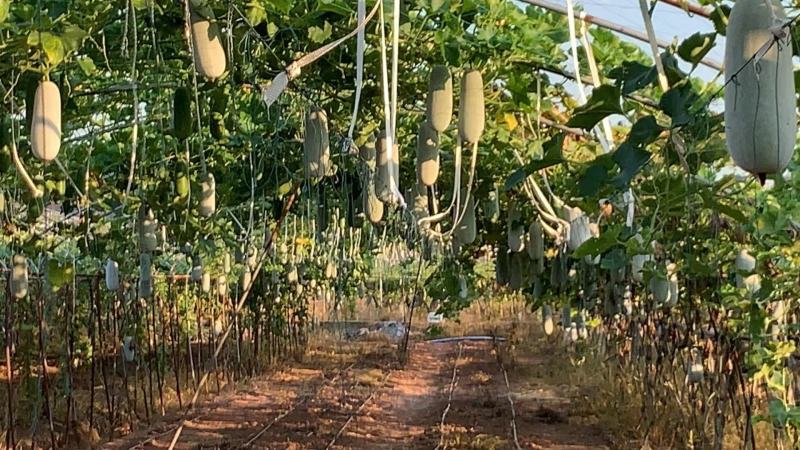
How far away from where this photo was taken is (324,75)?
12.6 feet

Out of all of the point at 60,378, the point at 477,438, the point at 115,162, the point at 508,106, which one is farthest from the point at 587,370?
the point at 508,106

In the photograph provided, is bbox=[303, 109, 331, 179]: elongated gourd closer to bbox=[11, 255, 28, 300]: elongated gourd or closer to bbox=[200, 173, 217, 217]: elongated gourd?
bbox=[200, 173, 217, 217]: elongated gourd

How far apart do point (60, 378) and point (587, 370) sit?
6.29 meters

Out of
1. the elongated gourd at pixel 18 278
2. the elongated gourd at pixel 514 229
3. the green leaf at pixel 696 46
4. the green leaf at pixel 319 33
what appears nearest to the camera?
the green leaf at pixel 696 46

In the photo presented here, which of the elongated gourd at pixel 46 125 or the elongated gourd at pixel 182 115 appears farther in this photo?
the elongated gourd at pixel 182 115

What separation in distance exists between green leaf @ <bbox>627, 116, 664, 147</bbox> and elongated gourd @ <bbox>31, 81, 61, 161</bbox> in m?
1.39

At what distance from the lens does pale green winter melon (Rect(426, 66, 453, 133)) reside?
2.31m

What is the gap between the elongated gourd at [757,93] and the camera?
106 centimetres

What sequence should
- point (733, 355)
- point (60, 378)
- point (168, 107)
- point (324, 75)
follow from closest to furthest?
point (324, 75), point (168, 107), point (733, 355), point (60, 378)

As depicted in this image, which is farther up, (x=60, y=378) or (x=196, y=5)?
(x=196, y=5)

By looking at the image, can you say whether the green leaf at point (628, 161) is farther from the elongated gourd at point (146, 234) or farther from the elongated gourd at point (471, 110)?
the elongated gourd at point (146, 234)

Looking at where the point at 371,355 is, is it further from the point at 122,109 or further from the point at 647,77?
the point at 647,77

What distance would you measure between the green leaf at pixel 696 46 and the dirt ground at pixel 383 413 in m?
6.04

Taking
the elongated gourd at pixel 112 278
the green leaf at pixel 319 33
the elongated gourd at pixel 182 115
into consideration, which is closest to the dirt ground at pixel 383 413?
the elongated gourd at pixel 112 278
